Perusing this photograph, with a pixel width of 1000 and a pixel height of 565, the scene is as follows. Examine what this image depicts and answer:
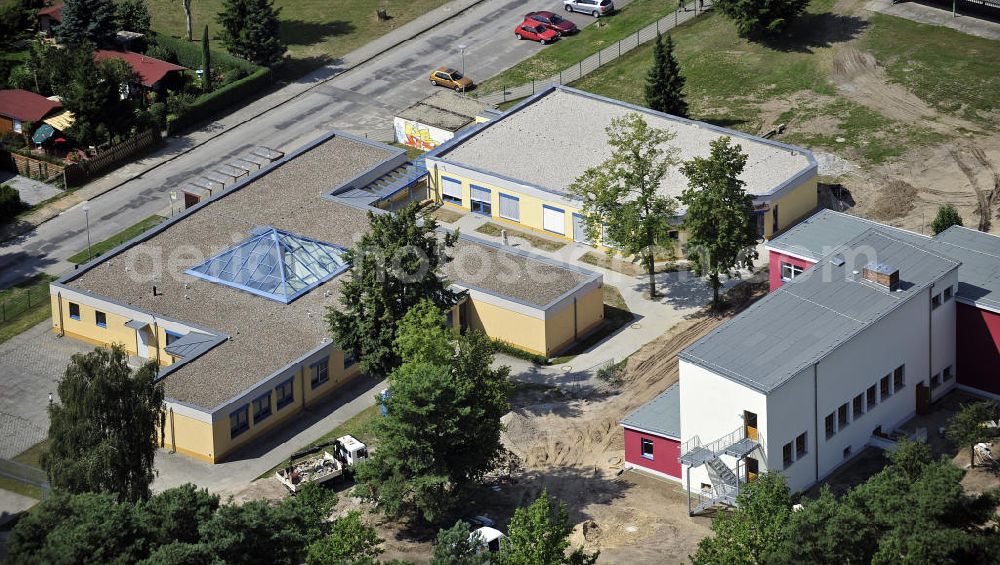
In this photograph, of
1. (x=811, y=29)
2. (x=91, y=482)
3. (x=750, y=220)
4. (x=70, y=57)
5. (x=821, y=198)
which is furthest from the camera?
(x=811, y=29)

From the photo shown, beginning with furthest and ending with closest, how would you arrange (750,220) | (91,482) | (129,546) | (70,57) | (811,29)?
(811,29), (70,57), (750,220), (91,482), (129,546)

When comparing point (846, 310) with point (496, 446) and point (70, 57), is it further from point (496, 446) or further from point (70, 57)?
point (70, 57)

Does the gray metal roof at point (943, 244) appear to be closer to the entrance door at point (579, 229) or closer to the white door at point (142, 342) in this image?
the entrance door at point (579, 229)

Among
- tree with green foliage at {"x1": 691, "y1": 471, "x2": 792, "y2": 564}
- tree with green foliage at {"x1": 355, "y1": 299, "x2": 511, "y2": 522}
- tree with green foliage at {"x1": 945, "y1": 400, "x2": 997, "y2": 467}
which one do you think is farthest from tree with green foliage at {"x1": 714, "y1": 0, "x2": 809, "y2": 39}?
tree with green foliage at {"x1": 691, "y1": 471, "x2": 792, "y2": 564}

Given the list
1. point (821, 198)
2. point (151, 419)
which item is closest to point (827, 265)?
point (821, 198)

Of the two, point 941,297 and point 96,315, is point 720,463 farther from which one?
point 96,315

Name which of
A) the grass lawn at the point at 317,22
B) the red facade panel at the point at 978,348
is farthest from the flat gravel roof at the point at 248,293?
the grass lawn at the point at 317,22

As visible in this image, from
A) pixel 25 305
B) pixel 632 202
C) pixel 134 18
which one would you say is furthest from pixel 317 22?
pixel 632 202
